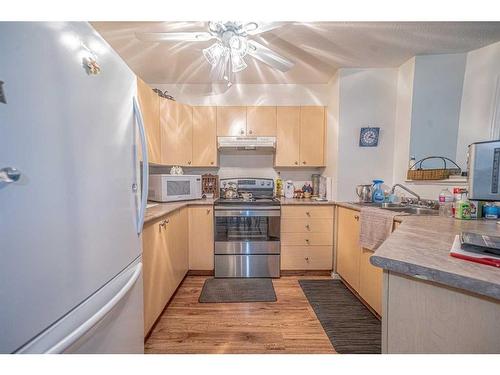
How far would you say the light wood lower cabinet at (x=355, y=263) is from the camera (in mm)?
1679

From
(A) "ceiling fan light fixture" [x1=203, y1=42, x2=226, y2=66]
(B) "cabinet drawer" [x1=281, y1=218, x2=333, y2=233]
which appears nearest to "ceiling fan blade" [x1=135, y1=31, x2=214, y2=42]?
(A) "ceiling fan light fixture" [x1=203, y1=42, x2=226, y2=66]

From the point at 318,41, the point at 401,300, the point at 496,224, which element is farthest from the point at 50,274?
the point at 318,41

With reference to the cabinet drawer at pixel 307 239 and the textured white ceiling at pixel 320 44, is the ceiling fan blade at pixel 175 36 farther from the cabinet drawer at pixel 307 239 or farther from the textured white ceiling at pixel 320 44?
the cabinet drawer at pixel 307 239

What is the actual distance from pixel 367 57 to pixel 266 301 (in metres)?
2.68

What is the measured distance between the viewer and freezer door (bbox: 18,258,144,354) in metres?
0.59

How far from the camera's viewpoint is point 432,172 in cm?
194

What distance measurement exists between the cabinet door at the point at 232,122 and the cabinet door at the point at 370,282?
76.8 inches

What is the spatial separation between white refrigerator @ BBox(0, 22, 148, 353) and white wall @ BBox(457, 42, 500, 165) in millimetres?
2877

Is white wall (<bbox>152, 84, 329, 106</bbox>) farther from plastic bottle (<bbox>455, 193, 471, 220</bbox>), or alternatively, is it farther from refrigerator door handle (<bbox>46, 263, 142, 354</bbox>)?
refrigerator door handle (<bbox>46, 263, 142, 354</bbox>)

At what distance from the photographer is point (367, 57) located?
6.97 ft

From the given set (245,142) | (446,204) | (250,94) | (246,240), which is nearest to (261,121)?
(245,142)

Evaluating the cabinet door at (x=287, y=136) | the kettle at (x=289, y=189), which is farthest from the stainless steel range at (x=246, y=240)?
the cabinet door at (x=287, y=136)

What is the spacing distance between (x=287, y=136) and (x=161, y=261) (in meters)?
2.05
